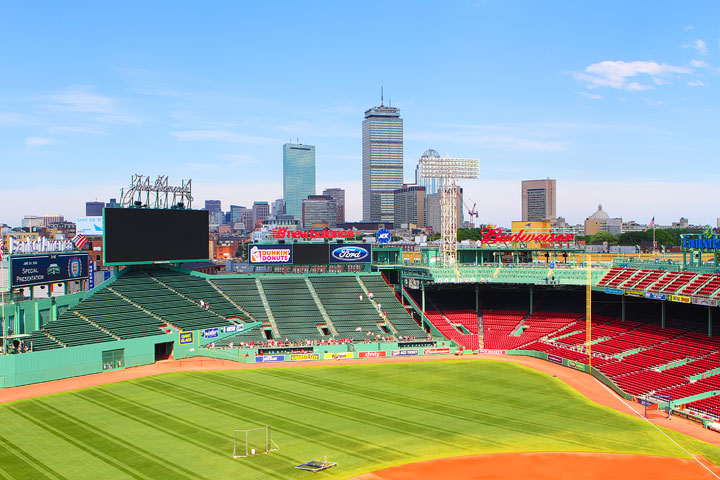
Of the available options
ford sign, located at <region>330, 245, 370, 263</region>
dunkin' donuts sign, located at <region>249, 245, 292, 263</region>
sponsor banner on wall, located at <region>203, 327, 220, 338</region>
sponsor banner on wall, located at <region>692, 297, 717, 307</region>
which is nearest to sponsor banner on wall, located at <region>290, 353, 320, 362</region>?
sponsor banner on wall, located at <region>203, 327, 220, 338</region>

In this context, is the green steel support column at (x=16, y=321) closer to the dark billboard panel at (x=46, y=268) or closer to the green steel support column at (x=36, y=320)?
the dark billboard panel at (x=46, y=268)

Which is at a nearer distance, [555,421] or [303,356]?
[555,421]

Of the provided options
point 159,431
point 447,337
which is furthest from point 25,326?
point 447,337

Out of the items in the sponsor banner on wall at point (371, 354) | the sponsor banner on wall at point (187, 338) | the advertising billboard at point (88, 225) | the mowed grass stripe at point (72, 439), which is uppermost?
the advertising billboard at point (88, 225)

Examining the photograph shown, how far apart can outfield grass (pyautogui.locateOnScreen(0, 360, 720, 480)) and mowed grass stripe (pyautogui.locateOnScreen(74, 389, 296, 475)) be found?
10cm

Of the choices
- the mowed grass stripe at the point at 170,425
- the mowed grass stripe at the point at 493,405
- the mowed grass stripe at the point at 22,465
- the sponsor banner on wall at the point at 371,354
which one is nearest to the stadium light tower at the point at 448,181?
the sponsor banner on wall at the point at 371,354

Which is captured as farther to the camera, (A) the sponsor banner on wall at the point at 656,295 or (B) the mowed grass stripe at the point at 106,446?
(A) the sponsor banner on wall at the point at 656,295

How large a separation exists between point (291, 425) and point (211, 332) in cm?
3347

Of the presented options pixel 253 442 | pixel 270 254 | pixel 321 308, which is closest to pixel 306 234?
pixel 270 254

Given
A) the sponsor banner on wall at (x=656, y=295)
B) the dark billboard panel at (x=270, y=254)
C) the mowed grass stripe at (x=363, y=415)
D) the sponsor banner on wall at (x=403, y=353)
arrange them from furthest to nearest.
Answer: the dark billboard panel at (x=270, y=254), the sponsor banner on wall at (x=403, y=353), the sponsor banner on wall at (x=656, y=295), the mowed grass stripe at (x=363, y=415)

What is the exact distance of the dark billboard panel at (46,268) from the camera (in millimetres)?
66688

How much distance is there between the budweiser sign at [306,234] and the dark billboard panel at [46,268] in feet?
94.1

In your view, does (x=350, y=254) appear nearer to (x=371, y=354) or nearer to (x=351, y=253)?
(x=351, y=253)

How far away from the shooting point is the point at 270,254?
95.6 metres
